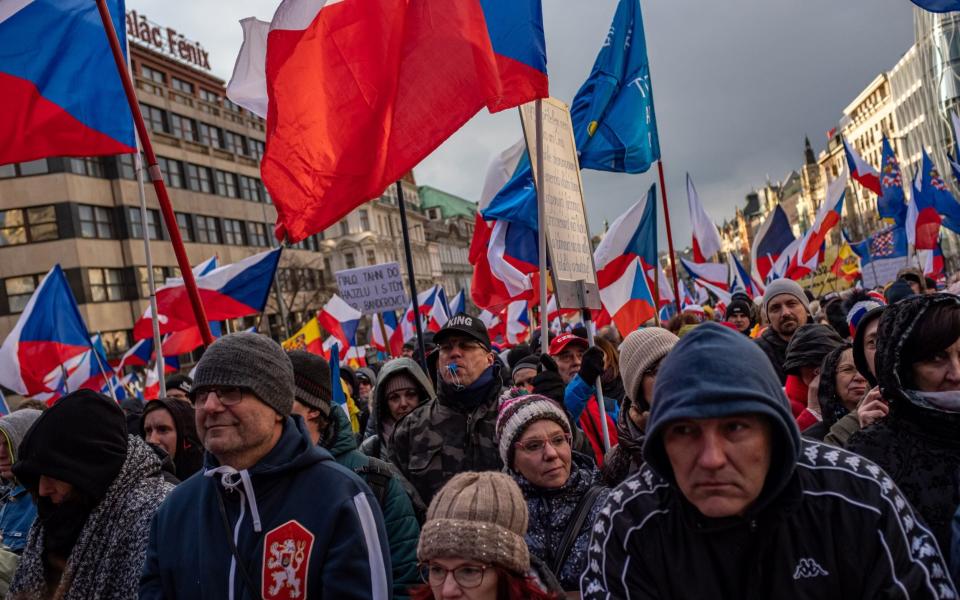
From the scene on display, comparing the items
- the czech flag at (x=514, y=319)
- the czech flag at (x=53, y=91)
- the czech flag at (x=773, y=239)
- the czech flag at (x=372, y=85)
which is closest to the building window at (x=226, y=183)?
the czech flag at (x=514, y=319)

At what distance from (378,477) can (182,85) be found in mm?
51874

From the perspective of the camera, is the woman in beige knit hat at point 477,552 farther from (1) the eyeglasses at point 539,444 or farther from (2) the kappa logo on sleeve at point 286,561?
(1) the eyeglasses at point 539,444

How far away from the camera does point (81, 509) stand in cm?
320

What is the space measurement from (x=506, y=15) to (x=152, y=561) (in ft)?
12.8

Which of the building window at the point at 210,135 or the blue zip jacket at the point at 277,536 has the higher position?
the building window at the point at 210,135

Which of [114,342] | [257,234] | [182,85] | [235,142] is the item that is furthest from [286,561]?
[235,142]

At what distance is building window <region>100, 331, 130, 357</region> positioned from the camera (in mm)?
40000

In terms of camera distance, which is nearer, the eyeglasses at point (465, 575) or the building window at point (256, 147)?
the eyeglasses at point (465, 575)

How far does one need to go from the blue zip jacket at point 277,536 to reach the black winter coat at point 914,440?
1682 mm

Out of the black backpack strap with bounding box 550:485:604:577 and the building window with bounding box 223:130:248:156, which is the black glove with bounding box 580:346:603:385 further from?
the building window with bounding box 223:130:248:156

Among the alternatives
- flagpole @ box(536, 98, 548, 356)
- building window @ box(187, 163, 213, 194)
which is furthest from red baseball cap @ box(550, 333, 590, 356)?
building window @ box(187, 163, 213, 194)

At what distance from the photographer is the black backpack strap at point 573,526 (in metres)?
2.99

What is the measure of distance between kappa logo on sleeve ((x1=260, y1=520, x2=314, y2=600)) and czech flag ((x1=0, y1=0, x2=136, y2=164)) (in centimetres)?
410

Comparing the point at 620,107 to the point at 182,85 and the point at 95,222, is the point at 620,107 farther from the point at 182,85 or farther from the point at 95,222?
the point at 182,85
